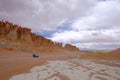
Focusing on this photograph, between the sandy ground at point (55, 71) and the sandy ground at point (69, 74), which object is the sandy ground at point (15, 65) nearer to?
the sandy ground at point (55, 71)

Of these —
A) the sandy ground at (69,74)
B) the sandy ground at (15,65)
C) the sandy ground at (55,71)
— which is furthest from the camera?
the sandy ground at (15,65)

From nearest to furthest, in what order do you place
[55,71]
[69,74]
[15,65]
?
[69,74]
[55,71]
[15,65]

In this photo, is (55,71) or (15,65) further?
(15,65)

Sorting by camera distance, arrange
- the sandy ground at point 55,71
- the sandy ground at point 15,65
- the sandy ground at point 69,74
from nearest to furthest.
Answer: the sandy ground at point 69,74, the sandy ground at point 55,71, the sandy ground at point 15,65

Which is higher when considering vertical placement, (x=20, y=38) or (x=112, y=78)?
(x=20, y=38)

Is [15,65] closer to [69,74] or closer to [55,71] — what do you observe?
[55,71]

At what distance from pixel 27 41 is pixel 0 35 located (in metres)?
15.5

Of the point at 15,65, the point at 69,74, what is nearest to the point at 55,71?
the point at 69,74

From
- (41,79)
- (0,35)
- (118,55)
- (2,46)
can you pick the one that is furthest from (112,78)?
(0,35)

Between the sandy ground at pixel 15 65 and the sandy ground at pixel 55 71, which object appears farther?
the sandy ground at pixel 15 65

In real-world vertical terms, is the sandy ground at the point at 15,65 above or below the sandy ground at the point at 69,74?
above

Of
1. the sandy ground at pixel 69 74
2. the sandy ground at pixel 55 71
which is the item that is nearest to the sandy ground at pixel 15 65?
the sandy ground at pixel 55 71

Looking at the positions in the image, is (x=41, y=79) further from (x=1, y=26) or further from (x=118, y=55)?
(x=1, y=26)

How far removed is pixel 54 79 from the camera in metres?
11.9
